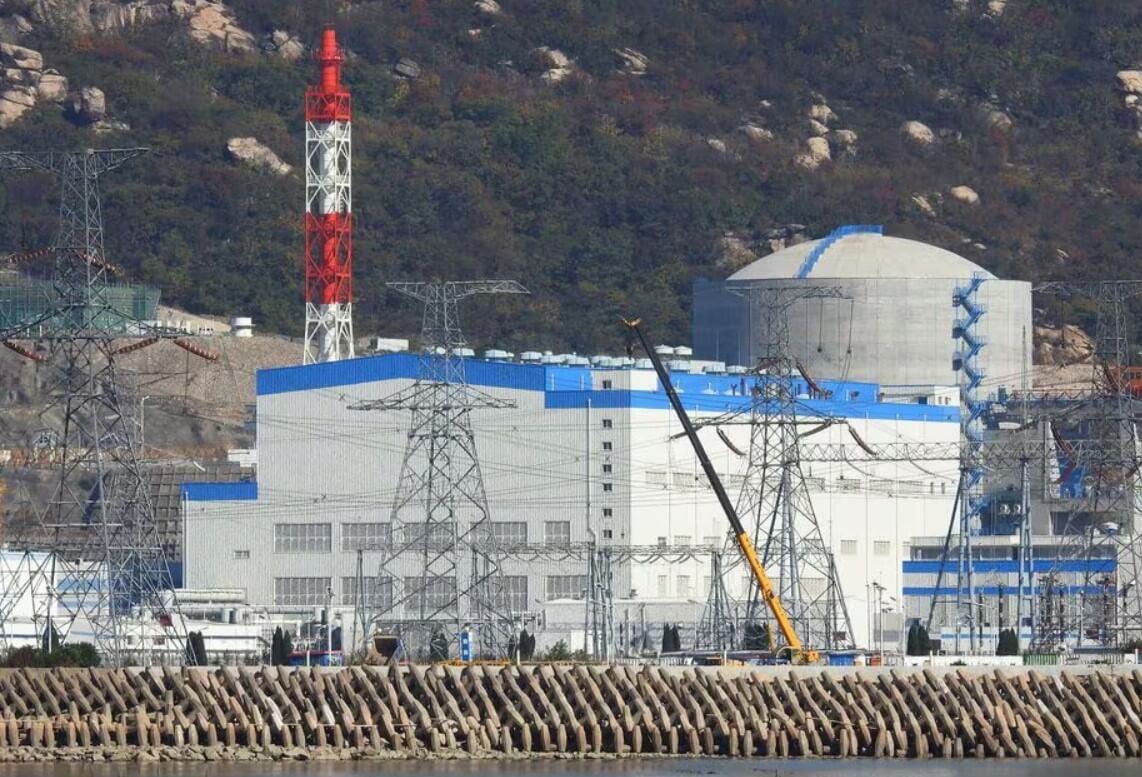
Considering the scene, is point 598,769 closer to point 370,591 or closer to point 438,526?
point 438,526

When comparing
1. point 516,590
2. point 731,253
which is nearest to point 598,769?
point 516,590

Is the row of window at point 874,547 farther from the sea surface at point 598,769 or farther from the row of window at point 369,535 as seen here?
the sea surface at point 598,769

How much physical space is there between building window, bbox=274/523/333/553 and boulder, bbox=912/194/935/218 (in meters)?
80.7

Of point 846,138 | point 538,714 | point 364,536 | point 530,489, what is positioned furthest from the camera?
point 846,138

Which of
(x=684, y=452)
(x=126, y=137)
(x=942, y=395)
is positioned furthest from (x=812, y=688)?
(x=126, y=137)

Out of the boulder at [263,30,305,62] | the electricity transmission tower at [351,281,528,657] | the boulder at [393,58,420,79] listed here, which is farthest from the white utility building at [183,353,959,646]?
the boulder at [393,58,420,79]

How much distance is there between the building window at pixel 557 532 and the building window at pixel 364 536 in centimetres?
559

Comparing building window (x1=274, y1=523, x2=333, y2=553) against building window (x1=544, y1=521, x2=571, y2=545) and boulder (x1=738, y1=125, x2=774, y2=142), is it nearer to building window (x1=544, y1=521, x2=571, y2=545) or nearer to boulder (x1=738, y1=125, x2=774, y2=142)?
building window (x1=544, y1=521, x2=571, y2=545)

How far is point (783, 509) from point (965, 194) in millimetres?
104895

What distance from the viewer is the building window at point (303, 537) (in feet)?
368

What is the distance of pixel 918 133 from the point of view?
197125 mm

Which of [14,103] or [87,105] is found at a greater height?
[87,105]

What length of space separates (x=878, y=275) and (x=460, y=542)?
35796 mm

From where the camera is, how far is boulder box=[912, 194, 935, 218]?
7323 inches
